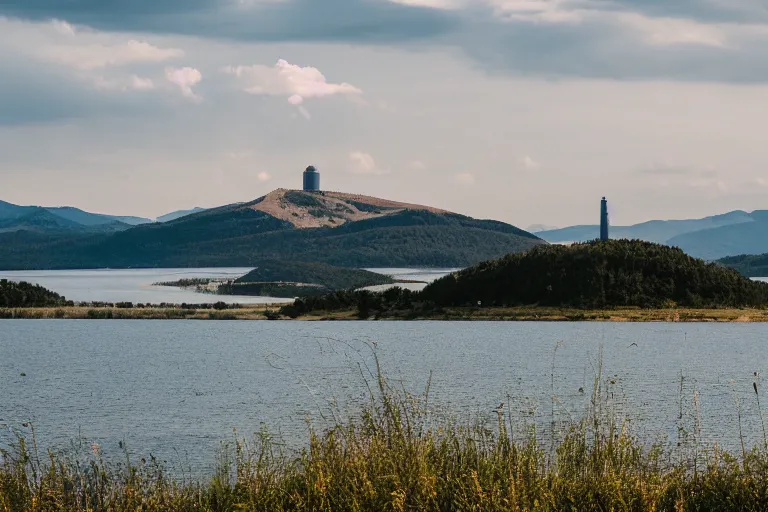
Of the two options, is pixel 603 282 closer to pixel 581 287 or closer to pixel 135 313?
pixel 581 287

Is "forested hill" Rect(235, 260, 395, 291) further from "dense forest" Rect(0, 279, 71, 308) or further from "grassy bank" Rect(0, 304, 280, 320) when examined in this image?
"grassy bank" Rect(0, 304, 280, 320)

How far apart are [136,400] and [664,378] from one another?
872 inches

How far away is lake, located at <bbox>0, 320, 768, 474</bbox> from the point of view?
30.9m

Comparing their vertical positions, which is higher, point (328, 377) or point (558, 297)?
point (558, 297)

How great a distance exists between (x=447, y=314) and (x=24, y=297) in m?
45.9

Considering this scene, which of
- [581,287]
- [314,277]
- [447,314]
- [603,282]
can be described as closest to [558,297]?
[581,287]

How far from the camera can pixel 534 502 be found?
58.0ft

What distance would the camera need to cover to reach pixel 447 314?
301ft

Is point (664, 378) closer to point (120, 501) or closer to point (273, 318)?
point (120, 501)

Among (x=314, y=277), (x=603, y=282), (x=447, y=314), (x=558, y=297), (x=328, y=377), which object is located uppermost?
(x=314, y=277)

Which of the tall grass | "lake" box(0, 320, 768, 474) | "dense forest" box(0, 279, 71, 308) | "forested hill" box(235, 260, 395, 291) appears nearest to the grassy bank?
"dense forest" box(0, 279, 71, 308)

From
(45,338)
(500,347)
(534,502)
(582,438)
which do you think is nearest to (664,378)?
(500,347)

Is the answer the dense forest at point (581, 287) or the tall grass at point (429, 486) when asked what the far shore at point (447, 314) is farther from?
the tall grass at point (429, 486)

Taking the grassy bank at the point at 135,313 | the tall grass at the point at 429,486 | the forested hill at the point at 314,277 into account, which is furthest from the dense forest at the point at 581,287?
the forested hill at the point at 314,277
